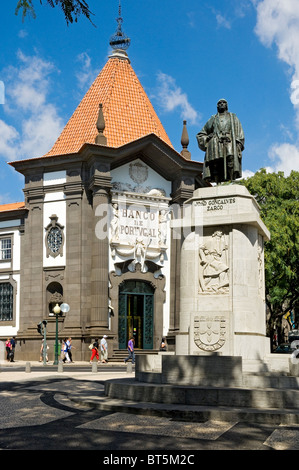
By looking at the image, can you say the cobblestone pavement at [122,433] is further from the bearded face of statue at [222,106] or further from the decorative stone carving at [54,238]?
the decorative stone carving at [54,238]

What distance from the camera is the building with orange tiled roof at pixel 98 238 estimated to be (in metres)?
37.9

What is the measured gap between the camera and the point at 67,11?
1005 cm

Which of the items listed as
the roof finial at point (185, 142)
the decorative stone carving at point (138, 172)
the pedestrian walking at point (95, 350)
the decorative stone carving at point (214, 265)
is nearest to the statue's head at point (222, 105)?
the decorative stone carving at point (214, 265)

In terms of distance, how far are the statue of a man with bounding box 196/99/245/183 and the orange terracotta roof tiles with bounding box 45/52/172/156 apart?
24.9 metres

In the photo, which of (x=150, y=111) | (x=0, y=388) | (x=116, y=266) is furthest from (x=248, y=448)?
(x=150, y=111)

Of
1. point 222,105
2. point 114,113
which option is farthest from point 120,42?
point 222,105

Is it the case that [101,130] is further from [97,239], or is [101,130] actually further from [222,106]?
[222,106]

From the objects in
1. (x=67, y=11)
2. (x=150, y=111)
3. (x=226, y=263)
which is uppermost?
(x=150, y=111)

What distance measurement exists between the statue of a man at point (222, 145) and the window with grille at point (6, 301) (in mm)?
29139

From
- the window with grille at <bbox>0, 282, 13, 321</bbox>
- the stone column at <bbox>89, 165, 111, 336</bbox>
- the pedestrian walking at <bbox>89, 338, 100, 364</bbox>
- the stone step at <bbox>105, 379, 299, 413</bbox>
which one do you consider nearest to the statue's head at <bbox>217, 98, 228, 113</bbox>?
the stone step at <bbox>105, 379, 299, 413</bbox>

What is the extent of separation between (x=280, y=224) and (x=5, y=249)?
19.8 m

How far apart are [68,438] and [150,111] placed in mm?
38199

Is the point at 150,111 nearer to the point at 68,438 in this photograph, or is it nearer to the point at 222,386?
the point at 222,386

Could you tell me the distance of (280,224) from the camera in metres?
43.2
